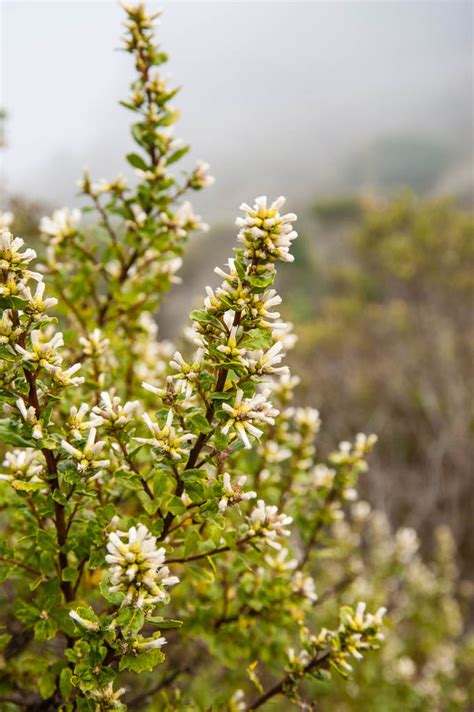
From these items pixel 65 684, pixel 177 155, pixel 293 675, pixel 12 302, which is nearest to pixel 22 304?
pixel 12 302

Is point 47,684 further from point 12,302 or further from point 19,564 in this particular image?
point 12,302

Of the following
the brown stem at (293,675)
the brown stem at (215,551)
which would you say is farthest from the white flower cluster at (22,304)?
the brown stem at (293,675)

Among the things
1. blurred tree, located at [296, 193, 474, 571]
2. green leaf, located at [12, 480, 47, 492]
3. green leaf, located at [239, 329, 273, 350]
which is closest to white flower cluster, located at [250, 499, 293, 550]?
green leaf, located at [239, 329, 273, 350]

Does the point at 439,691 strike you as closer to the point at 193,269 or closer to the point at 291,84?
the point at 193,269

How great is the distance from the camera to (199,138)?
57.8m

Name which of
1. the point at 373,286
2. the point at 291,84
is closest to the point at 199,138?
the point at 291,84

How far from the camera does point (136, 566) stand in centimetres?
108

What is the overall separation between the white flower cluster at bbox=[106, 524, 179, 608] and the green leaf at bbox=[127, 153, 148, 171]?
1.44 metres

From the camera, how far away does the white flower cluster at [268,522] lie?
1.35 m

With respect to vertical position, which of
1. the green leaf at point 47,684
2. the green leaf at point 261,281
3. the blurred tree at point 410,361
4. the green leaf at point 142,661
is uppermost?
the blurred tree at point 410,361

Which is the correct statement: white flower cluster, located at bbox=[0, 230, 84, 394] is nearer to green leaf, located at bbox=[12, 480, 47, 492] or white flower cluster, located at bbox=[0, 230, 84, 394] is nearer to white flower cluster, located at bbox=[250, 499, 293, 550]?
green leaf, located at bbox=[12, 480, 47, 492]

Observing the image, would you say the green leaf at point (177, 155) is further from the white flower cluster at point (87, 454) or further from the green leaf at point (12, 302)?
the white flower cluster at point (87, 454)

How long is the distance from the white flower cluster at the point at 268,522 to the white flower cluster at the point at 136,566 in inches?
13.6

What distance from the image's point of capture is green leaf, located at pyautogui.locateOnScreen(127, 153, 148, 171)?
1.96 m
